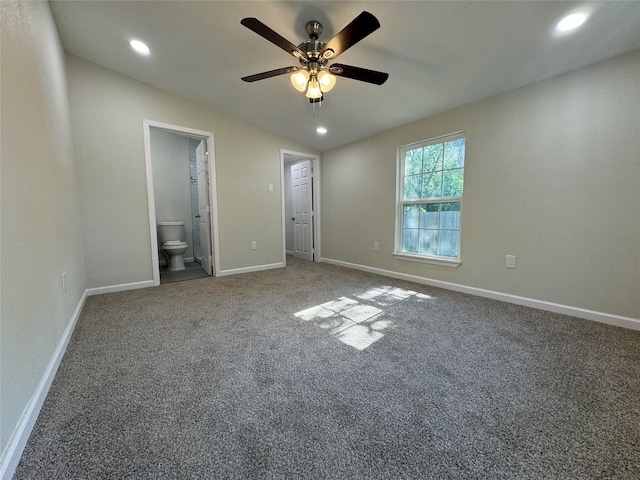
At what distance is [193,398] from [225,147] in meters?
3.32

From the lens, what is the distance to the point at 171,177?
462 cm

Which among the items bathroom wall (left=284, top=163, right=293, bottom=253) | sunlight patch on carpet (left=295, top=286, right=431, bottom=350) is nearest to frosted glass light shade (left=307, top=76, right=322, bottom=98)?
sunlight patch on carpet (left=295, top=286, right=431, bottom=350)

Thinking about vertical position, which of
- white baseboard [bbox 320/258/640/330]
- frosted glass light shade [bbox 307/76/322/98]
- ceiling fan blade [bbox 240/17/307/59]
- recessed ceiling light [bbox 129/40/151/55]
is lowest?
white baseboard [bbox 320/258/640/330]

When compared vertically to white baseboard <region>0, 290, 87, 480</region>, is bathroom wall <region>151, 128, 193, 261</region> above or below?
above

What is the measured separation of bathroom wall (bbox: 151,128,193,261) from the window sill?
159 inches

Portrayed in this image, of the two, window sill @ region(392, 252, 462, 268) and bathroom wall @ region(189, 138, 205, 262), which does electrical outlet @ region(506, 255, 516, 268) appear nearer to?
window sill @ region(392, 252, 462, 268)

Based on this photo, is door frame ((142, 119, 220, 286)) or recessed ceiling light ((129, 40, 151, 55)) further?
door frame ((142, 119, 220, 286))

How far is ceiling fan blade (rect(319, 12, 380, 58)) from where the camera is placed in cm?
130

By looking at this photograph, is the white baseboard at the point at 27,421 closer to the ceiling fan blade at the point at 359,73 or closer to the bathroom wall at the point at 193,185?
the ceiling fan blade at the point at 359,73

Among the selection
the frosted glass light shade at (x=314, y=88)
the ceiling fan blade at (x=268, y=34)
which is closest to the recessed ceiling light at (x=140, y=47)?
the ceiling fan blade at (x=268, y=34)

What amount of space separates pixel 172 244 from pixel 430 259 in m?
3.94

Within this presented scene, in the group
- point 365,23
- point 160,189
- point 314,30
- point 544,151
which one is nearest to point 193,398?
point 365,23

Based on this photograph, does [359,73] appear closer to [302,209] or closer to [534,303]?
[534,303]

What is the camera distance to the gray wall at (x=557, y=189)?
6.22 feet
